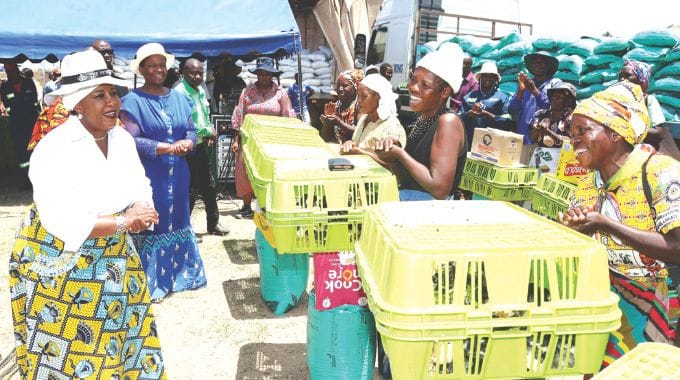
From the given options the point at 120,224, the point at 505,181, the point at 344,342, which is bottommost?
the point at 344,342

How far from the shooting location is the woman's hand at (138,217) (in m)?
2.35

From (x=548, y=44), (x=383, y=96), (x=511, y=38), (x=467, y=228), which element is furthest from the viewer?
(x=511, y=38)

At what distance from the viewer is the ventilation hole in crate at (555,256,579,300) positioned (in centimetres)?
168

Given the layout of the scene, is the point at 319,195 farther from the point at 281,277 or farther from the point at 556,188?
the point at 556,188

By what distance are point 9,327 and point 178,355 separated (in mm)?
1392

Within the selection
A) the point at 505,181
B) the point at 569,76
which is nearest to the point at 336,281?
the point at 505,181

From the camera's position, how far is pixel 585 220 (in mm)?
2064

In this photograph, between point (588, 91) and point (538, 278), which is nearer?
point (538, 278)

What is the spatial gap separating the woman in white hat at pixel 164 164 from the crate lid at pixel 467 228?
2.59m

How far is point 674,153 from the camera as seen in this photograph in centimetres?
458

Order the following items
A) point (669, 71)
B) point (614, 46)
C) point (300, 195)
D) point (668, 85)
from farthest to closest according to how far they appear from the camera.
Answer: point (614, 46)
point (669, 71)
point (668, 85)
point (300, 195)

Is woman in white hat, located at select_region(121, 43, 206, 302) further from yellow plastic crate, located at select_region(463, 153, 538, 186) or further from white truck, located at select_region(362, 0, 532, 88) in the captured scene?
white truck, located at select_region(362, 0, 532, 88)

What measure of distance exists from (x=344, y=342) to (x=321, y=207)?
0.81 m

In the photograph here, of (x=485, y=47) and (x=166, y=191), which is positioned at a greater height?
(x=485, y=47)
